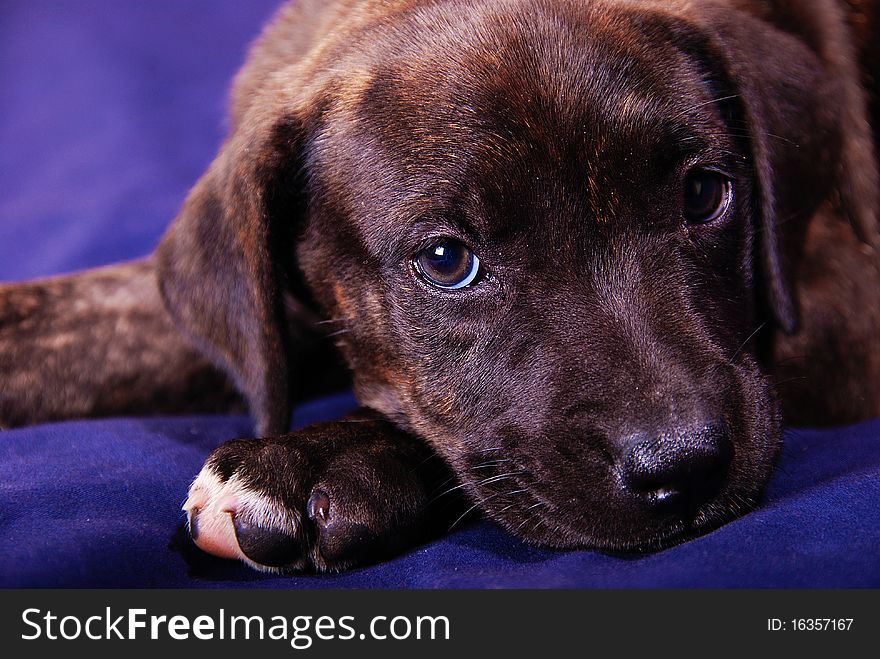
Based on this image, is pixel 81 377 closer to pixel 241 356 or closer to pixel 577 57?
pixel 241 356

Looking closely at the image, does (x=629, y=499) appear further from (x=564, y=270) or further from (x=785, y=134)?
(x=785, y=134)

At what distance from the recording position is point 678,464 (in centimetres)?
210

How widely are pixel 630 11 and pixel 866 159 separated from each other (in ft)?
4.14

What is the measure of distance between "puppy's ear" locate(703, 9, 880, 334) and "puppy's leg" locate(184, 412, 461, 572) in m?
1.20

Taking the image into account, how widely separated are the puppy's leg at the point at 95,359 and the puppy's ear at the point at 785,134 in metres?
1.99

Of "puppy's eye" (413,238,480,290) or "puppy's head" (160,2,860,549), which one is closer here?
"puppy's head" (160,2,860,549)

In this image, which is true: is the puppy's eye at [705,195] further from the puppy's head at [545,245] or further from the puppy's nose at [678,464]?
the puppy's nose at [678,464]

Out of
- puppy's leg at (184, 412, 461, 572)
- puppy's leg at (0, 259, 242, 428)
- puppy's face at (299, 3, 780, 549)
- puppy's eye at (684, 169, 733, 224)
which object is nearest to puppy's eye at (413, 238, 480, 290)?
puppy's face at (299, 3, 780, 549)

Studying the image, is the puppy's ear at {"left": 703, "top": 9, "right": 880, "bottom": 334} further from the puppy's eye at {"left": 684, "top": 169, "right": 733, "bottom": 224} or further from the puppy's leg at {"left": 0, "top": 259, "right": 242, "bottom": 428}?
the puppy's leg at {"left": 0, "top": 259, "right": 242, "bottom": 428}

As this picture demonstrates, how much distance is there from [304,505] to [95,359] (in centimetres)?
164

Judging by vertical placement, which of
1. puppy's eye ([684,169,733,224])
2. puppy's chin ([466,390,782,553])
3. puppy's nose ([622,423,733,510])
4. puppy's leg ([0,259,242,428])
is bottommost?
puppy's leg ([0,259,242,428])

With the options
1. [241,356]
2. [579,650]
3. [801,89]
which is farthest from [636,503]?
[801,89]

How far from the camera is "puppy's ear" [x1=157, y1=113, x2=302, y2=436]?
2859mm

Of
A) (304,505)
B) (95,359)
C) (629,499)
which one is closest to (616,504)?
(629,499)
